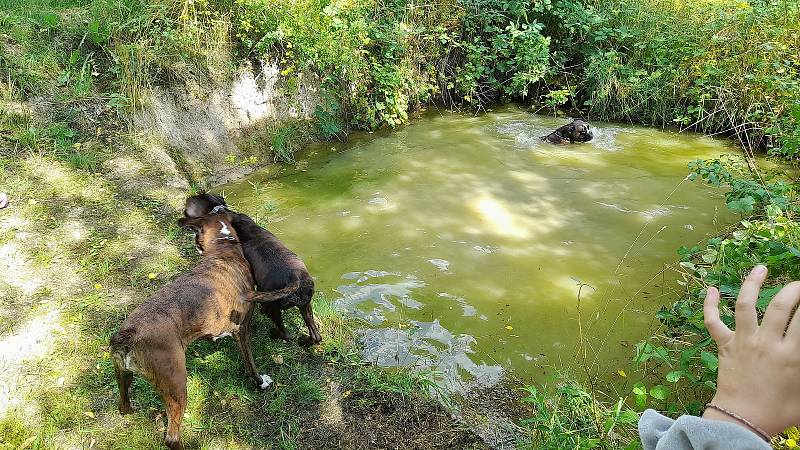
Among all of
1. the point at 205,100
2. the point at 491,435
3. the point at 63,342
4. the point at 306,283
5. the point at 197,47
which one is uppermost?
the point at 197,47

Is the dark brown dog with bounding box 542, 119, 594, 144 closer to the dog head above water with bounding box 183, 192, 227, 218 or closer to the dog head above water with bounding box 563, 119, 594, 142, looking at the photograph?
the dog head above water with bounding box 563, 119, 594, 142

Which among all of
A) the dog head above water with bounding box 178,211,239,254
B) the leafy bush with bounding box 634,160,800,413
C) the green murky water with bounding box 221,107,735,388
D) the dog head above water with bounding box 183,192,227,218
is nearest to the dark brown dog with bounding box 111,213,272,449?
the dog head above water with bounding box 178,211,239,254

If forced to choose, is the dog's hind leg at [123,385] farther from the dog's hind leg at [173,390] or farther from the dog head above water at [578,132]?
the dog head above water at [578,132]

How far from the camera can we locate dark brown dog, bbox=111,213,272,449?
266 cm

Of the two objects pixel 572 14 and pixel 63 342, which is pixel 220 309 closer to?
pixel 63 342

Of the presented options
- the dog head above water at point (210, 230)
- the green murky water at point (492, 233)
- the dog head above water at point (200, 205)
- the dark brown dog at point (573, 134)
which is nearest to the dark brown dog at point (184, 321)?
the dog head above water at point (210, 230)

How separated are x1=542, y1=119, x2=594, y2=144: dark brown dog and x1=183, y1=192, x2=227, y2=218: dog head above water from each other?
16.3ft

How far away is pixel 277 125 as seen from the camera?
276 inches

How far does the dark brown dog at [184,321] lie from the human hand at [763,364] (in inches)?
95.4

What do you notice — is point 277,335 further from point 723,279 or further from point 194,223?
point 723,279

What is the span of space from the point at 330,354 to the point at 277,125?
13.9 feet

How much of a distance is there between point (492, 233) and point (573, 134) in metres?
2.84

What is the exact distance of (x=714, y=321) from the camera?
1224 millimetres

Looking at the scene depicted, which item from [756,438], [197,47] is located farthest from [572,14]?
[756,438]
